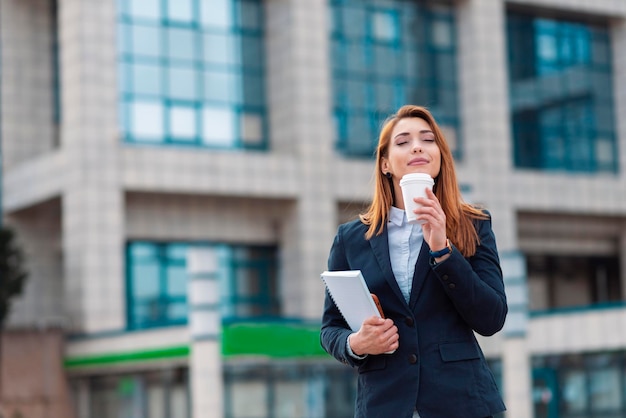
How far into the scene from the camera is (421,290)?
4.02 metres

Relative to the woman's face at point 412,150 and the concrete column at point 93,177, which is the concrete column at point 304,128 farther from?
the woman's face at point 412,150

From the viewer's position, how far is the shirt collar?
417 centimetres

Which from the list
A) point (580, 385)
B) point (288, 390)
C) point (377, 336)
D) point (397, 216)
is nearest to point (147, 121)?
point (288, 390)

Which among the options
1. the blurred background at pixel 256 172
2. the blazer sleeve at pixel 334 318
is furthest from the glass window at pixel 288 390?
the blazer sleeve at pixel 334 318

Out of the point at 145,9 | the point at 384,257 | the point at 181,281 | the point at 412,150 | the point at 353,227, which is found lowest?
the point at 384,257

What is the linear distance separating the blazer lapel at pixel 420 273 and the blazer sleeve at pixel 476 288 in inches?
3.6

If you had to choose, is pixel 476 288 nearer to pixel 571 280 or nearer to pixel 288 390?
pixel 288 390

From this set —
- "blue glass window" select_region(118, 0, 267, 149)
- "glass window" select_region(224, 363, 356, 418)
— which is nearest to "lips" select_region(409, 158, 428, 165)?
"glass window" select_region(224, 363, 356, 418)

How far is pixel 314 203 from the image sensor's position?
130ft

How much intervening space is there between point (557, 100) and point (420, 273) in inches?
1680

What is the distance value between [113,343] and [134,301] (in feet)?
10.3

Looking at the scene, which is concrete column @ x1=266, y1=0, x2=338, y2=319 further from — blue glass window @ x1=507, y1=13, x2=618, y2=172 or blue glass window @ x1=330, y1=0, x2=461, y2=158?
blue glass window @ x1=507, y1=13, x2=618, y2=172

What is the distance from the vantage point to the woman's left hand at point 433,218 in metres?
3.83

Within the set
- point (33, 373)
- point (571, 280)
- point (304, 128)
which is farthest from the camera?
point (571, 280)
